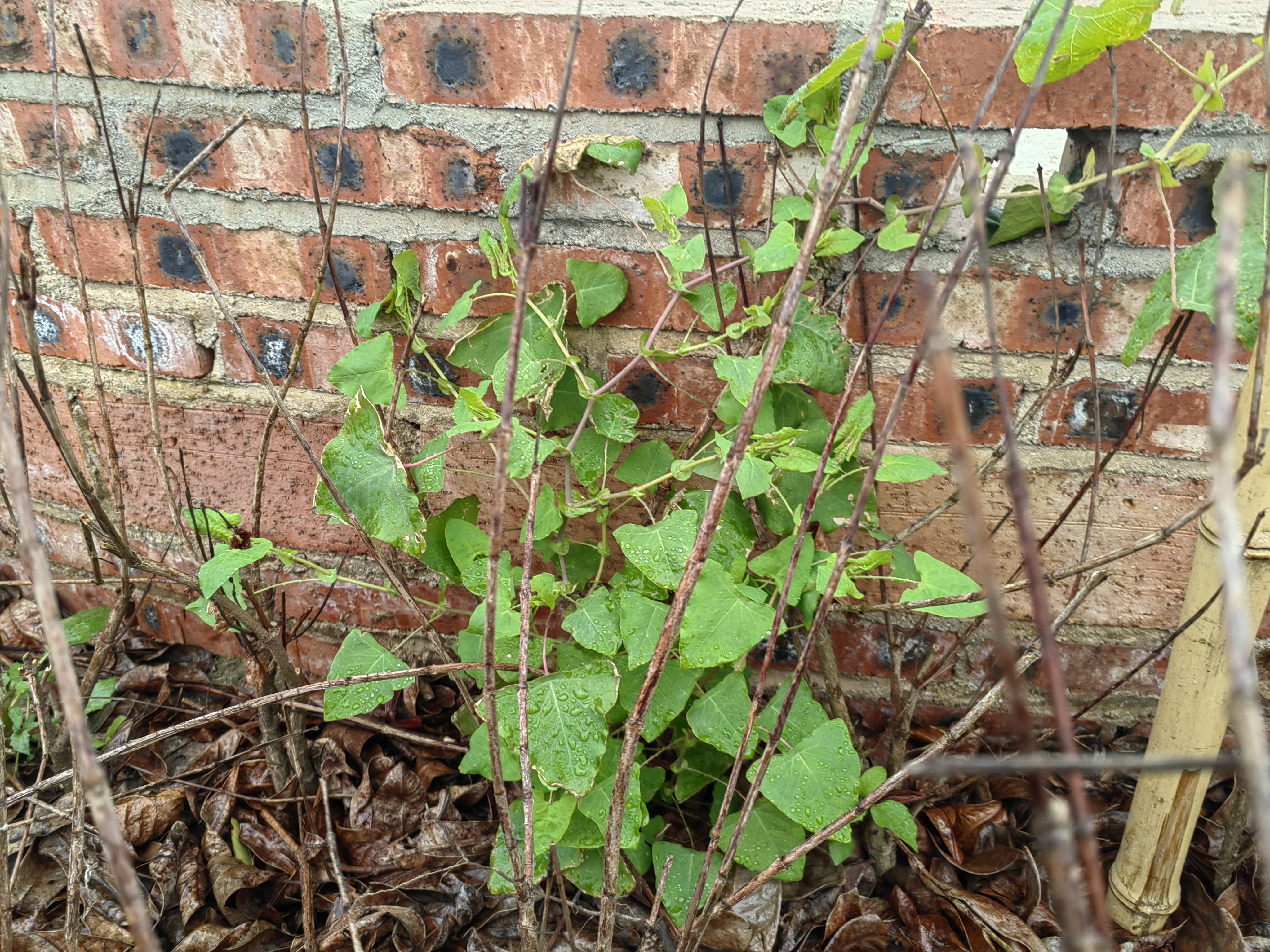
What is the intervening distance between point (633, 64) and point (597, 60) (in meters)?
0.04

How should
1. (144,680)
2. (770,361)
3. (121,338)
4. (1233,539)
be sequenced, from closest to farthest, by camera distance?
(1233,539) < (770,361) < (121,338) < (144,680)

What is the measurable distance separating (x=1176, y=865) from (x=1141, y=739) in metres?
0.24

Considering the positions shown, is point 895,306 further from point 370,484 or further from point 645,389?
point 370,484

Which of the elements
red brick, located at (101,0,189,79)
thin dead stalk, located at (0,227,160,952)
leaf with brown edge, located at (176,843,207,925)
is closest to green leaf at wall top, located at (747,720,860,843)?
thin dead stalk, located at (0,227,160,952)

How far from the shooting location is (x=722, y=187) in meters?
0.97

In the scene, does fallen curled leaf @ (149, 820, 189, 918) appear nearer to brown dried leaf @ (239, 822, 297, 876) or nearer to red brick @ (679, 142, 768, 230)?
brown dried leaf @ (239, 822, 297, 876)

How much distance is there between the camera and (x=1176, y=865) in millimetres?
943

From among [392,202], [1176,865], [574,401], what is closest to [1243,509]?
[1176,865]

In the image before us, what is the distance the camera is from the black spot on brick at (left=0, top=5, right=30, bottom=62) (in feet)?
3.38

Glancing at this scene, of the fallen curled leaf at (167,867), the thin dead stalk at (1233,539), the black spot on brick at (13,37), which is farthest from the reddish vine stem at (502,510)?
the black spot on brick at (13,37)

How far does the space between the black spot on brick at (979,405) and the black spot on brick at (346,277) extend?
72 centimetres

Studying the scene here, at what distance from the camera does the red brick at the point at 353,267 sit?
105cm

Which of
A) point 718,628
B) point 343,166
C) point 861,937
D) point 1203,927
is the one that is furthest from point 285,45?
point 1203,927

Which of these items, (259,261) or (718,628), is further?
(259,261)
